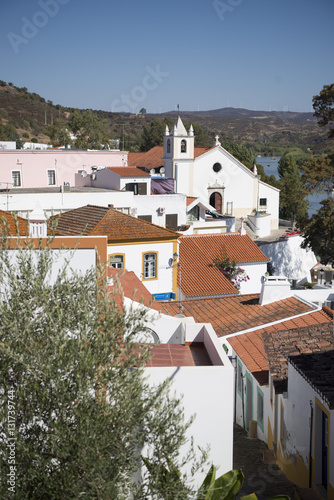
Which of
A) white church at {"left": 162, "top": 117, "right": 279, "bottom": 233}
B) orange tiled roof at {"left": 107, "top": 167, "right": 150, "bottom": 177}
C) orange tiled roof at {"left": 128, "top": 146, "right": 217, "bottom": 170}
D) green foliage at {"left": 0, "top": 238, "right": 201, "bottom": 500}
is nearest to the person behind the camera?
green foliage at {"left": 0, "top": 238, "right": 201, "bottom": 500}

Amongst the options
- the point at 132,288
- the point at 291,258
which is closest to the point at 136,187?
the point at 291,258

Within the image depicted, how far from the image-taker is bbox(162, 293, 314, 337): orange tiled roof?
18.0m

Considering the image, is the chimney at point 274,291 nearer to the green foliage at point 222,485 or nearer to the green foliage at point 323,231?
the green foliage at point 323,231

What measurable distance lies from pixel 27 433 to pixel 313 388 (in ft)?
18.3

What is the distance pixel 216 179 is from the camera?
198 ft

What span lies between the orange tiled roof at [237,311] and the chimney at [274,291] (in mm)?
196

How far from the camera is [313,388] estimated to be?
10812 mm

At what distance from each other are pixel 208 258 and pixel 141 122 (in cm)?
12991

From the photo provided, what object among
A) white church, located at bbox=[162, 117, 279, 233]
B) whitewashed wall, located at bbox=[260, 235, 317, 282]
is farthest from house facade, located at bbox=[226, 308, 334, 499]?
white church, located at bbox=[162, 117, 279, 233]

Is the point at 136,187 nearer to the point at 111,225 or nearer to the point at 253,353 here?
the point at 111,225

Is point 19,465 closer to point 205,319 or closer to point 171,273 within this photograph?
point 205,319

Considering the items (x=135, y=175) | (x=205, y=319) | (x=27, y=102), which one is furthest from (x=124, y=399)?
(x=27, y=102)

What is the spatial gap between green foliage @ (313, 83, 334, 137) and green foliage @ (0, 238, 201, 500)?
21.5 m

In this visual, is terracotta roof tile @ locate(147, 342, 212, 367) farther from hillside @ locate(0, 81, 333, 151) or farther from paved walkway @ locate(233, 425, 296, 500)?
hillside @ locate(0, 81, 333, 151)
